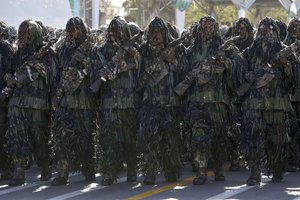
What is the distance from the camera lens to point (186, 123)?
32.1 ft

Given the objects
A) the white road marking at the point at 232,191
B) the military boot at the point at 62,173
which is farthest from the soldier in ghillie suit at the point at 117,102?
the white road marking at the point at 232,191

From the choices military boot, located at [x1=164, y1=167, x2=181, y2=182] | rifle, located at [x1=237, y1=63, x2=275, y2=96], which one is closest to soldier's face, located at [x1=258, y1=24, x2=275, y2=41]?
rifle, located at [x1=237, y1=63, x2=275, y2=96]

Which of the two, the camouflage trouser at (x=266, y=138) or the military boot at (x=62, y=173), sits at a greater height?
the camouflage trouser at (x=266, y=138)

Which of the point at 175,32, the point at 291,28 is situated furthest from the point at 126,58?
the point at 291,28

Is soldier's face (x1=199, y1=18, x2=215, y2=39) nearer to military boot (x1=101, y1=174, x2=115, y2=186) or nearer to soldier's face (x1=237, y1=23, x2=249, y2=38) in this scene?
soldier's face (x1=237, y1=23, x2=249, y2=38)

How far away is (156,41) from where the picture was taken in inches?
388

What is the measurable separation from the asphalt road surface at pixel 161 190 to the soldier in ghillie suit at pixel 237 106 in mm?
421

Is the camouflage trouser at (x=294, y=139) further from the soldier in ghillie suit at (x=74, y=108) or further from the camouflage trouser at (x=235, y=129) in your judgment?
the soldier in ghillie suit at (x=74, y=108)

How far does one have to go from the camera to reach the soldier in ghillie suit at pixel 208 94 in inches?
379

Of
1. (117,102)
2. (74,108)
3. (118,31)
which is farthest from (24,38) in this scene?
(117,102)

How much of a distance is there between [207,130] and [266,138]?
0.74m

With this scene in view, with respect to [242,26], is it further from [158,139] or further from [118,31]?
[158,139]

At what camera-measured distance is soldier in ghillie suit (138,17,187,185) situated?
970 cm

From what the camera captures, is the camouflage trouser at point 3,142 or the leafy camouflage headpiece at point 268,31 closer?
the leafy camouflage headpiece at point 268,31
